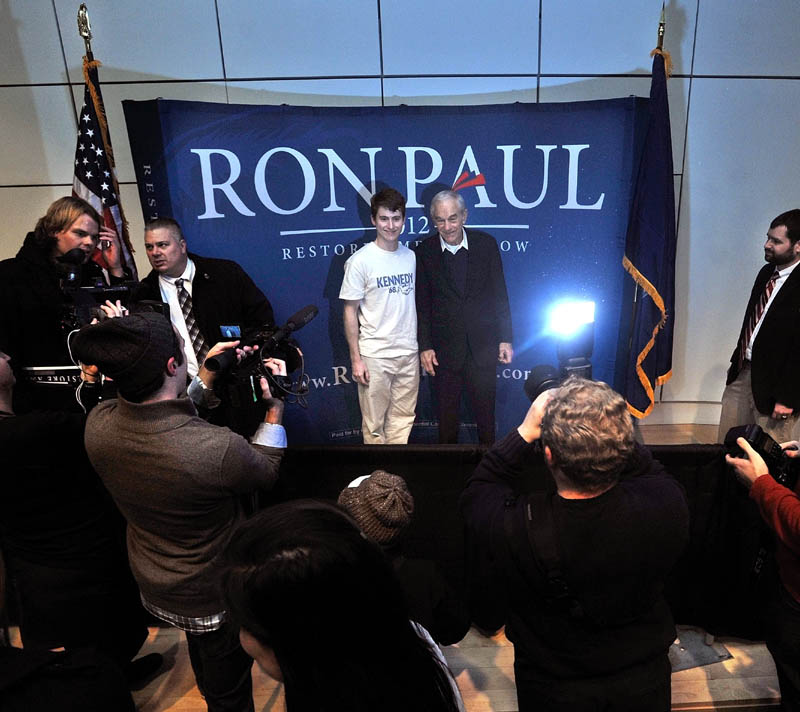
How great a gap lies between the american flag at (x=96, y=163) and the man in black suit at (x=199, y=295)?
0.67m

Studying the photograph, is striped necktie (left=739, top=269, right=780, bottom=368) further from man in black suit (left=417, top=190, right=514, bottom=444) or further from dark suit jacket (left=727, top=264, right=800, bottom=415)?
man in black suit (left=417, top=190, right=514, bottom=444)

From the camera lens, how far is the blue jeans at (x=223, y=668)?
174 cm

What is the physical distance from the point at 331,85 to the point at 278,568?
3765 mm

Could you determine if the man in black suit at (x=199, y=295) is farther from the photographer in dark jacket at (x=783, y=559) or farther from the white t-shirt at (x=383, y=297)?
the photographer in dark jacket at (x=783, y=559)

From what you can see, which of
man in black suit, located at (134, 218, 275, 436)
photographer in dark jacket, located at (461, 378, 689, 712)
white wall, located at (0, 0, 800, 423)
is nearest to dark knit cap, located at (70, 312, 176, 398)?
photographer in dark jacket, located at (461, 378, 689, 712)

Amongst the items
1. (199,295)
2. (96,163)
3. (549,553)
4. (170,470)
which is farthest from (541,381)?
(96,163)

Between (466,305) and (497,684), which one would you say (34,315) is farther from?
(497,684)

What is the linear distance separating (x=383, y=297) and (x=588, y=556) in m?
2.55

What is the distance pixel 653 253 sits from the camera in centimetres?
365

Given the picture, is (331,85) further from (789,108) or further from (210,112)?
(789,108)

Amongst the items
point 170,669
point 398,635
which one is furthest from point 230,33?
point 398,635

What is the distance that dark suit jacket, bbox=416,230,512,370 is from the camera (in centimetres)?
360

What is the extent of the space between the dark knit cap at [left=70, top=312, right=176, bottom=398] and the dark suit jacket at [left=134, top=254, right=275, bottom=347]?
60.8 inches

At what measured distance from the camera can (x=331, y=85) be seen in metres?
3.86
